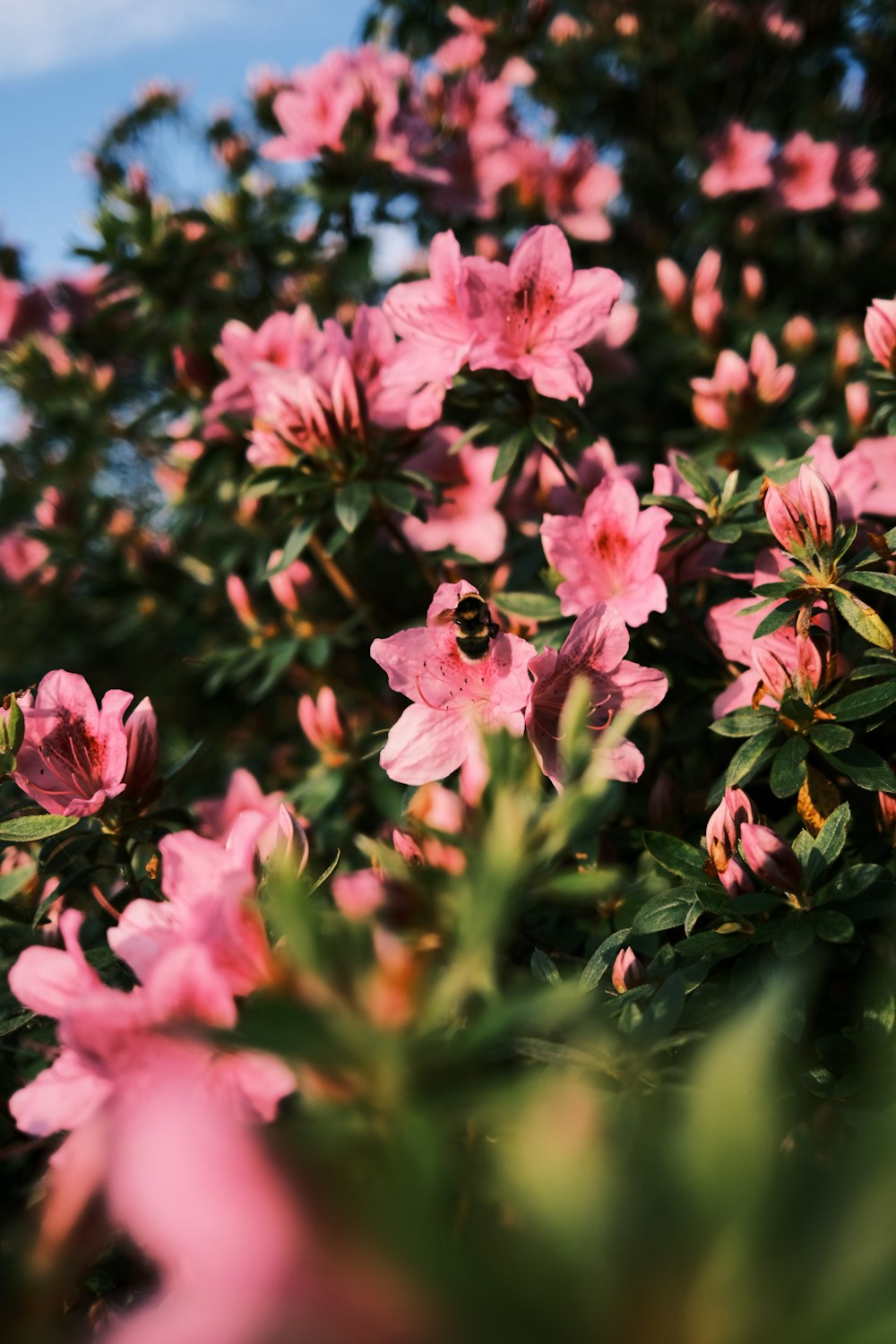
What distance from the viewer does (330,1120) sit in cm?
61

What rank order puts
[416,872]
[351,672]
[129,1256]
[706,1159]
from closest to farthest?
1. [706,1159]
2. [416,872]
3. [129,1256]
4. [351,672]

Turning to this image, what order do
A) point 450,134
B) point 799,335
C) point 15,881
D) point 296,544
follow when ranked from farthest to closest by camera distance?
point 450,134, point 799,335, point 296,544, point 15,881

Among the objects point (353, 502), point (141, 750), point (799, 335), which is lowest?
point (799, 335)

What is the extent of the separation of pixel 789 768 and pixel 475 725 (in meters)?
0.44

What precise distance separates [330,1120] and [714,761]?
1359mm

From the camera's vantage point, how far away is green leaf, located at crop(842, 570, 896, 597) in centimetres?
122

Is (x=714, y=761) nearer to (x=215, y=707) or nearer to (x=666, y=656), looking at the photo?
(x=666, y=656)

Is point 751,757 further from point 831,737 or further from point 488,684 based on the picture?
point 488,684

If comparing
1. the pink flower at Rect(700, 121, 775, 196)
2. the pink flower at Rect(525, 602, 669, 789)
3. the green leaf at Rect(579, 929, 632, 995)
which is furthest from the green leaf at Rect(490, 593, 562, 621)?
the pink flower at Rect(700, 121, 775, 196)

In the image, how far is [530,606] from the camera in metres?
1.59

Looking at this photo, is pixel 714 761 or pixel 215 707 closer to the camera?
pixel 714 761

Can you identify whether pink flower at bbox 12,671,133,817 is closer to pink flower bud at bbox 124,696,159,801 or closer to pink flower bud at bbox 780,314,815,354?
pink flower bud at bbox 124,696,159,801

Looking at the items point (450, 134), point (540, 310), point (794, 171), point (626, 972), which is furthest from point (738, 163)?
point (626, 972)

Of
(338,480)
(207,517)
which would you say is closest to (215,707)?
(207,517)
